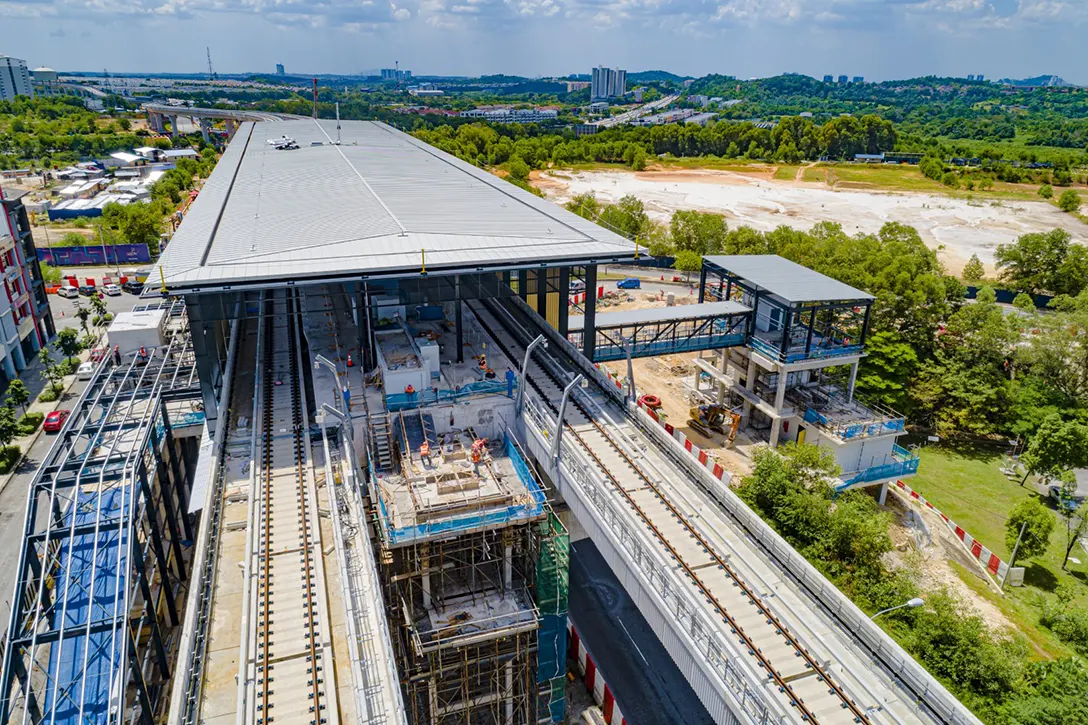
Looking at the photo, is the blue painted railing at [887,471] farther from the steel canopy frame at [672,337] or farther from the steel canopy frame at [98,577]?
the steel canopy frame at [98,577]

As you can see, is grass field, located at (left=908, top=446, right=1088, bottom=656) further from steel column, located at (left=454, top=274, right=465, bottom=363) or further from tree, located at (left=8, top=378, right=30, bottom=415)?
tree, located at (left=8, top=378, right=30, bottom=415)

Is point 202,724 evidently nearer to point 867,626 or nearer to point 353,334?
point 867,626

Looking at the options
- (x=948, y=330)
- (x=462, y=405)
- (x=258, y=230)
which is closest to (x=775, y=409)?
(x=948, y=330)

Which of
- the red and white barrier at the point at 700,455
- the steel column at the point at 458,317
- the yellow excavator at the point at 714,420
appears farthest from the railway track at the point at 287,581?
the yellow excavator at the point at 714,420

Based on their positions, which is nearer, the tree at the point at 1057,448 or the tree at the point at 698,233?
the tree at the point at 1057,448

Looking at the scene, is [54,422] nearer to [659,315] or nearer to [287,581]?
[287,581]
